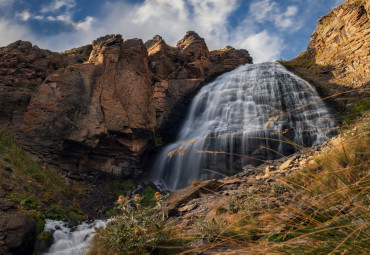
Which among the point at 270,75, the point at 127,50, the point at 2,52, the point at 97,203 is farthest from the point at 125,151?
the point at 270,75

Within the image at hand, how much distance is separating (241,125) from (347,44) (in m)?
12.0

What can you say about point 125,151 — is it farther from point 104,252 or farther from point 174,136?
point 104,252

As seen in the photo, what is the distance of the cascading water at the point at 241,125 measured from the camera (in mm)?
13891

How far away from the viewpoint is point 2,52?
1609cm

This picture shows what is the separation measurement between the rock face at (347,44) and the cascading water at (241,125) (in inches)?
137

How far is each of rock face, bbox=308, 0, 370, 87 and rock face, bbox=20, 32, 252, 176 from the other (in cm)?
1353

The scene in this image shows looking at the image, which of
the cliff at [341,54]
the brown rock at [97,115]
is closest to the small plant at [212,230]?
the brown rock at [97,115]

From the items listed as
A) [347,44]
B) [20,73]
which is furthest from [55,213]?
[347,44]

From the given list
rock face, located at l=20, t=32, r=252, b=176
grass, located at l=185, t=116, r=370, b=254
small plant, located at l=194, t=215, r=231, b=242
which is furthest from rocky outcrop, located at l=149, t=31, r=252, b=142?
grass, located at l=185, t=116, r=370, b=254

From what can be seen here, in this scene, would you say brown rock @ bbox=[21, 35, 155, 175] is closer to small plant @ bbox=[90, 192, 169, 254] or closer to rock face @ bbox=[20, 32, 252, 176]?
rock face @ bbox=[20, 32, 252, 176]

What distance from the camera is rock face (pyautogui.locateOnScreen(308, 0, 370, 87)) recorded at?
17.6m

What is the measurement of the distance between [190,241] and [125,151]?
11.4 metres

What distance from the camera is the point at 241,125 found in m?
15.5

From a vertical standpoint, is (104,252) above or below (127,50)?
below
